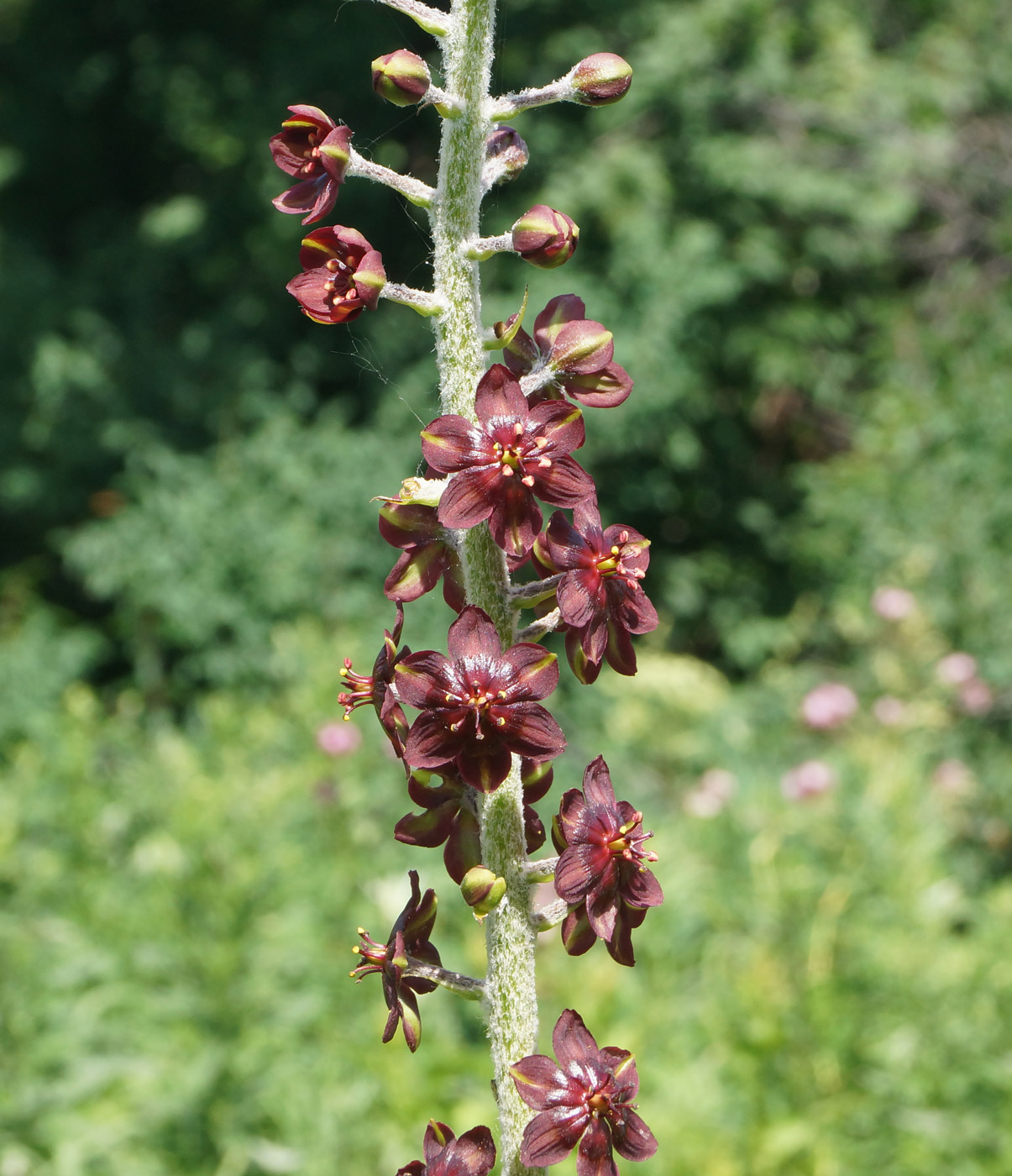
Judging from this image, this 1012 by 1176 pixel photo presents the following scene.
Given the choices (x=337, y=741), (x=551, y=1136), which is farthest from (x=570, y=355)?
(x=337, y=741)

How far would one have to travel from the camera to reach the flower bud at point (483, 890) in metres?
1.11

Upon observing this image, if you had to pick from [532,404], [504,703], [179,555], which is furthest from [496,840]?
[179,555]

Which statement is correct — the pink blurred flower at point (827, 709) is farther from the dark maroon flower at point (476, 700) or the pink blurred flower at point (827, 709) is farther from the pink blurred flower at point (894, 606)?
the dark maroon flower at point (476, 700)

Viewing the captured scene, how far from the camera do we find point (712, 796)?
231 inches

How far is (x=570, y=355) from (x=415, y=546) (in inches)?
10.9

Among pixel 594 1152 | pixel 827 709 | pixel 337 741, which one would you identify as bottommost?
pixel 594 1152

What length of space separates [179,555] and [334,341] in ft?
8.66

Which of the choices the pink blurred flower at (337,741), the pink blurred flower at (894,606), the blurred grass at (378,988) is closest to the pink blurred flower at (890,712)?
the pink blurred flower at (894,606)

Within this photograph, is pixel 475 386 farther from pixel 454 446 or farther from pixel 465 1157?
pixel 465 1157

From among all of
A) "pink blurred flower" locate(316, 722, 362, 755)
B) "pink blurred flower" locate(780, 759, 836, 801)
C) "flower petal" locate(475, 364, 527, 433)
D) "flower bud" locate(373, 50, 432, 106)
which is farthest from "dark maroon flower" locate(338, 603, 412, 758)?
"pink blurred flower" locate(780, 759, 836, 801)

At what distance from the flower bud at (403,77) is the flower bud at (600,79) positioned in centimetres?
19

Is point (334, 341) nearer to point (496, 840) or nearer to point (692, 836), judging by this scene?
point (692, 836)

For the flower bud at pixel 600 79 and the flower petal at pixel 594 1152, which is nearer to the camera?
the flower petal at pixel 594 1152

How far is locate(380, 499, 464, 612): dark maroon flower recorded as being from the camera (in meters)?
1.21
